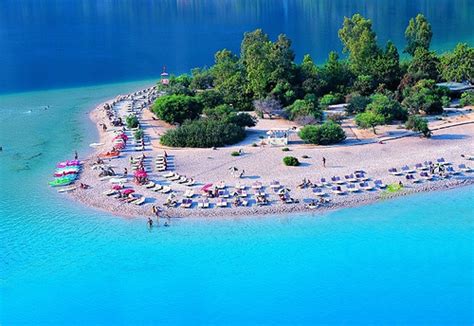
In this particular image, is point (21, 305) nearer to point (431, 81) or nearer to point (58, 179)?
point (58, 179)

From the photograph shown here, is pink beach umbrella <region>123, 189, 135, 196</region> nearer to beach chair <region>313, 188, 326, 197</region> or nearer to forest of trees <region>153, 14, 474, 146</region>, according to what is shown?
forest of trees <region>153, 14, 474, 146</region>

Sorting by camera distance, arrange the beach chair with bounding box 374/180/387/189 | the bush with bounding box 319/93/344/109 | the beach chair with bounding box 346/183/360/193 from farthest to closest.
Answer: the bush with bounding box 319/93/344/109
the beach chair with bounding box 374/180/387/189
the beach chair with bounding box 346/183/360/193

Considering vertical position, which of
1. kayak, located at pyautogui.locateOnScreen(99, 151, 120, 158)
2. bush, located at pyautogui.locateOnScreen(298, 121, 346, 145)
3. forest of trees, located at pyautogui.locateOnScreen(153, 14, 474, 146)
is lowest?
kayak, located at pyautogui.locateOnScreen(99, 151, 120, 158)

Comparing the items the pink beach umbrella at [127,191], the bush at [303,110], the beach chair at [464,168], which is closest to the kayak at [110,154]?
the pink beach umbrella at [127,191]

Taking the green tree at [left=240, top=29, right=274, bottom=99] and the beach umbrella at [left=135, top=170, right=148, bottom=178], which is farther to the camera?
the green tree at [left=240, top=29, right=274, bottom=99]

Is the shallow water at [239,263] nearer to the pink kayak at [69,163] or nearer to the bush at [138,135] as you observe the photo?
the pink kayak at [69,163]

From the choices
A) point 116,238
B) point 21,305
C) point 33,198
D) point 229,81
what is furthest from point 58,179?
point 229,81

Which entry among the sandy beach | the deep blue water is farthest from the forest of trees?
the deep blue water
